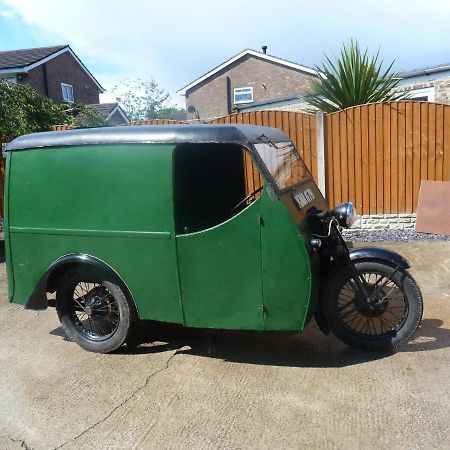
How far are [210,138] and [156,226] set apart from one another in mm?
777

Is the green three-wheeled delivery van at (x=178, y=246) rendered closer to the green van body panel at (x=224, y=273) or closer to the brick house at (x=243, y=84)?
the green van body panel at (x=224, y=273)

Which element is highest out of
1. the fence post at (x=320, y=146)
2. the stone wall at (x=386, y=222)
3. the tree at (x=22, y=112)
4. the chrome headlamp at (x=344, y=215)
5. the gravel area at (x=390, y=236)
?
the tree at (x=22, y=112)

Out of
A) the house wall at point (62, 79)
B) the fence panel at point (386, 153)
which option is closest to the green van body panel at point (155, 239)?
the fence panel at point (386, 153)

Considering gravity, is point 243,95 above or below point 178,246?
above

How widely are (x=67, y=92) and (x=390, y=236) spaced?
2438cm

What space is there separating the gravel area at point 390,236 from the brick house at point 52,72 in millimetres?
19755

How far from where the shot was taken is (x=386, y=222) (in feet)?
24.8

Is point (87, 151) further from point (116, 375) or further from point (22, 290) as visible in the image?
point (116, 375)

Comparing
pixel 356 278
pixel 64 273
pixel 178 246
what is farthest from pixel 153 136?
pixel 356 278

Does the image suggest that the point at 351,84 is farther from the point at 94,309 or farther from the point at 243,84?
the point at 243,84

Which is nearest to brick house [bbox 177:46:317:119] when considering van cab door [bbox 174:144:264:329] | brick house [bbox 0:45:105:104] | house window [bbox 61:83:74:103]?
brick house [bbox 0:45:105:104]

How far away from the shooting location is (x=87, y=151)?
378cm

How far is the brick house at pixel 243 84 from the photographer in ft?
98.5

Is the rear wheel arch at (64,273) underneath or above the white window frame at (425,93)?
underneath
